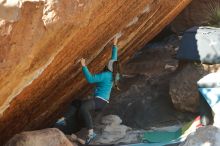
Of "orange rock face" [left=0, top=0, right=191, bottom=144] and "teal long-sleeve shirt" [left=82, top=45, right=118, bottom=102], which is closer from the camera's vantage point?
"orange rock face" [left=0, top=0, right=191, bottom=144]

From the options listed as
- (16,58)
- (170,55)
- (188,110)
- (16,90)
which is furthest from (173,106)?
(16,58)

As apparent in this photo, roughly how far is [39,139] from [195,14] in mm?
9237

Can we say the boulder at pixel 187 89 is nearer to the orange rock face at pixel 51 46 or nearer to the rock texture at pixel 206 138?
the orange rock face at pixel 51 46

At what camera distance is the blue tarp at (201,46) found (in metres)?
9.22

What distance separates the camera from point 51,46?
4.77 metres

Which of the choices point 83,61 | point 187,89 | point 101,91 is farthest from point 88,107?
point 187,89

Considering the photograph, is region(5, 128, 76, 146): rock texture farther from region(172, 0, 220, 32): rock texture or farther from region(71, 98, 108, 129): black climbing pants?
region(172, 0, 220, 32): rock texture

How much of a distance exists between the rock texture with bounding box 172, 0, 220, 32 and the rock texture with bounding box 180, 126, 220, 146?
26.4 feet

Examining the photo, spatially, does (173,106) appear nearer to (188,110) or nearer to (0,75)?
(188,110)

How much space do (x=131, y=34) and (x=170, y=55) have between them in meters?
3.77

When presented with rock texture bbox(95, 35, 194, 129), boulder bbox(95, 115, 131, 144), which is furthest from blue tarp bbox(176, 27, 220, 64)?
boulder bbox(95, 115, 131, 144)

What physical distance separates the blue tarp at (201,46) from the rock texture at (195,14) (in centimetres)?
342

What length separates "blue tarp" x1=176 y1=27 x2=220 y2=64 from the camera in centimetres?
922

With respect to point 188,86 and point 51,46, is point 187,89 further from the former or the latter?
point 51,46
